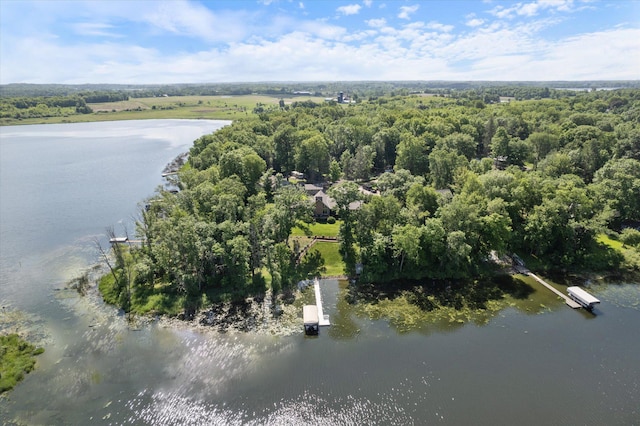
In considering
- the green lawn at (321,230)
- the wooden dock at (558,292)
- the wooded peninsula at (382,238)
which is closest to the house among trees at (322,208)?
the wooded peninsula at (382,238)

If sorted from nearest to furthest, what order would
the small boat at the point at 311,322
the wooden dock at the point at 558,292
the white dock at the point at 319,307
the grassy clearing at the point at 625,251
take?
the small boat at the point at 311,322 < the white dock at the point at 319,307 < the wooden dock at the point at 558,292 < the grassy clearing at the point at 625,251

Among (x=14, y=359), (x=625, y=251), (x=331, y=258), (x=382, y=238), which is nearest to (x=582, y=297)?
(x=625, y=251)

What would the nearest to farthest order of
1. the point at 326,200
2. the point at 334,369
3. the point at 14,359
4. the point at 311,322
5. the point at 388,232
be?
the point at 334,369
the point at 14,359
the point at 311,322
the point at 388,232
the point at 326,200

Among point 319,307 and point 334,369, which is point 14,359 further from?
point 334,369

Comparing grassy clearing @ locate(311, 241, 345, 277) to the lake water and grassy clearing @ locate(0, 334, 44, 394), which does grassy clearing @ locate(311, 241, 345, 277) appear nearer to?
the lake water

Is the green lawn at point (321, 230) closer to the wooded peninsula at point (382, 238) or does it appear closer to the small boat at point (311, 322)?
the wooded peninsula at point (382, 238)

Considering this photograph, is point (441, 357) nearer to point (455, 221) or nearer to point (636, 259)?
point (455, 221)

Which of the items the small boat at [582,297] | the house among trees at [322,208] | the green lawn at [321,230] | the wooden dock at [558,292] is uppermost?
the house among trees at [322,208]

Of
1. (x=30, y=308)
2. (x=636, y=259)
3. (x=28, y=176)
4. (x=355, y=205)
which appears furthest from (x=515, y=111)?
(x=28, y=176)
